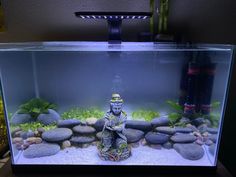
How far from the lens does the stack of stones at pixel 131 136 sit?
2.52 feet

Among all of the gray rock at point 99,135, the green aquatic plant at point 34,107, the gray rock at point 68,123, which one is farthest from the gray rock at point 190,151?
the green aquatic plant at point 34,107

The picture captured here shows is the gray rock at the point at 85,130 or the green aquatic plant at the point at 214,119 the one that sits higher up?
the green aquatic plant at the point at 214,119

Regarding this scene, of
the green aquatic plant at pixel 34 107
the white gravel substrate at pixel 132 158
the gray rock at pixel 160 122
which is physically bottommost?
the white gravel substrate at pixel 132 158

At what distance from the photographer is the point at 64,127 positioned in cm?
80

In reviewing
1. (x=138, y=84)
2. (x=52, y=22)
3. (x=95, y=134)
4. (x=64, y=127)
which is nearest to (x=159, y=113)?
(x=138, y=84)

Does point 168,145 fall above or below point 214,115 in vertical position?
below

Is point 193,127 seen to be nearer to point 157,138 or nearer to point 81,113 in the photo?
point 157,138

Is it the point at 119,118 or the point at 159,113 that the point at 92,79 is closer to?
the point at 119,118

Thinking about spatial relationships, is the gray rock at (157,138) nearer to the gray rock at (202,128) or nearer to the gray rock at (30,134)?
the gray rock at (202,128)

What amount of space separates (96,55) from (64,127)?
0.98ft

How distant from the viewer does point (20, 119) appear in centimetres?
77

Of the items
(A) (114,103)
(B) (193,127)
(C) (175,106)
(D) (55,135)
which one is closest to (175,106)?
(C) (175,106)

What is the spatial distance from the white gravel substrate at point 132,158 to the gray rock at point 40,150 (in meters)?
0.01

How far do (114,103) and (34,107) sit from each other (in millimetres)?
297
